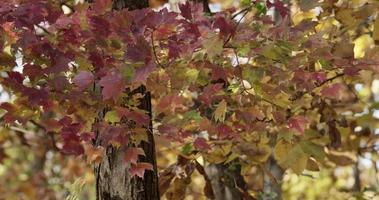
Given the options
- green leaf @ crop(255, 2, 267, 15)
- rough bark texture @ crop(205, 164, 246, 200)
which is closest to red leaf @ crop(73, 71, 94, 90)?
green leaf @ crop(255, 2, 267, 15)

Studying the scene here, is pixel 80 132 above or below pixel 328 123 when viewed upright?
above

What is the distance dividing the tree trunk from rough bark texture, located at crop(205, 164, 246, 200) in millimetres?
1061

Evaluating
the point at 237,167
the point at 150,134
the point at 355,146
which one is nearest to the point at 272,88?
the point at 150,134

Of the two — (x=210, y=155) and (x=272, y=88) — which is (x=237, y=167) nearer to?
(x=210, y=155)

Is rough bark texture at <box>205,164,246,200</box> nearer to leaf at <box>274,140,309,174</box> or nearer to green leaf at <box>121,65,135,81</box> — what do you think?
leaf at <box>274,140,309,174</box>

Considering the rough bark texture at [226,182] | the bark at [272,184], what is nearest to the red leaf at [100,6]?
the rough bark texture at [226,182]

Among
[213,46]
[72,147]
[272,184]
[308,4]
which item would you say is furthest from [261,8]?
[272,184]

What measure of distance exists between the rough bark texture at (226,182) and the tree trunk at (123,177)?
1061 millimetres

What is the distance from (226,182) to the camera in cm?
366

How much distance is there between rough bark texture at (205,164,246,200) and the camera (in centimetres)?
365

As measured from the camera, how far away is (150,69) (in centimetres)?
173

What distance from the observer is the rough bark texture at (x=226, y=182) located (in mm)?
3648

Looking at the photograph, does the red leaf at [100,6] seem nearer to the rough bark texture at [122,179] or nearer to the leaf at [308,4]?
the rough bark texture at [122,179]

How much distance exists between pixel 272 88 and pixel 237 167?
1.54m
